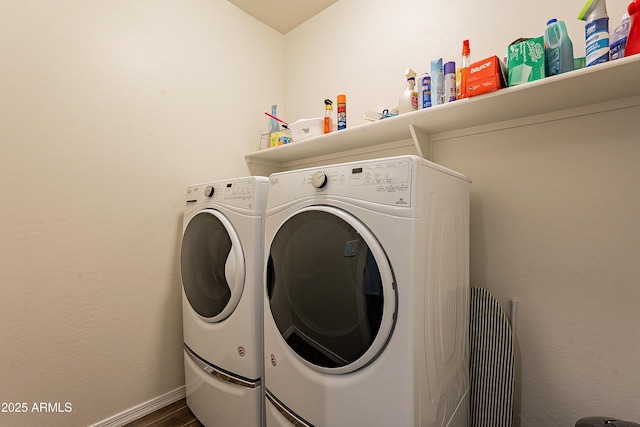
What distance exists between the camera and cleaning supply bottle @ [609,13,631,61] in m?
0.92

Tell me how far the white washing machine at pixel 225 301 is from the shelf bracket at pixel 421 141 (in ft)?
2.59

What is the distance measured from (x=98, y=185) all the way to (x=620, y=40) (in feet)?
7.45

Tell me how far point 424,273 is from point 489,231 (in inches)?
29.5

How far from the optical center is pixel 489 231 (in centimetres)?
139

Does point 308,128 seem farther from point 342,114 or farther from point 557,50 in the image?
point 557,50

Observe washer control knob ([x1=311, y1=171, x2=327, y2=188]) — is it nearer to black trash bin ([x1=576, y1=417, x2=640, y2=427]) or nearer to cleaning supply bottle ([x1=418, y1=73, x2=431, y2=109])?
cleaning supply bottle ([x1=418, y1=73, x2=431, y2=109])

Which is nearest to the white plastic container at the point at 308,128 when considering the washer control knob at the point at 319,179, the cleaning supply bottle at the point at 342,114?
the cleaning supply bottle at the point at 342,114

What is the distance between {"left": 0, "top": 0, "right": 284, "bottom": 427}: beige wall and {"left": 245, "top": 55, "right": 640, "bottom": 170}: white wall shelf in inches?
31.5

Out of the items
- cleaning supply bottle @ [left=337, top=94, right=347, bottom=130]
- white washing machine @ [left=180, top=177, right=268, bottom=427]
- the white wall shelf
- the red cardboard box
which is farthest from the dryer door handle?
the red cardboard box

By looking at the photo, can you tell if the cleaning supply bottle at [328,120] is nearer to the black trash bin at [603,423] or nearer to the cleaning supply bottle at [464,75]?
the cleaning supply bottle at [464,75]

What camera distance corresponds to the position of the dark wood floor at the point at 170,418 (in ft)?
5.03

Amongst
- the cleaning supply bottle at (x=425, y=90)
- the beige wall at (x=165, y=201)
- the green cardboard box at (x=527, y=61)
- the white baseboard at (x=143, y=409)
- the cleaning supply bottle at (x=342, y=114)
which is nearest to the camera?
the green cardboard box at (x=527, y=61)

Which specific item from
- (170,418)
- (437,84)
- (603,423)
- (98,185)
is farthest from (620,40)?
(170,418)

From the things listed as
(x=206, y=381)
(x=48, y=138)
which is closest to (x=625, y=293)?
(x=206, y=381)
